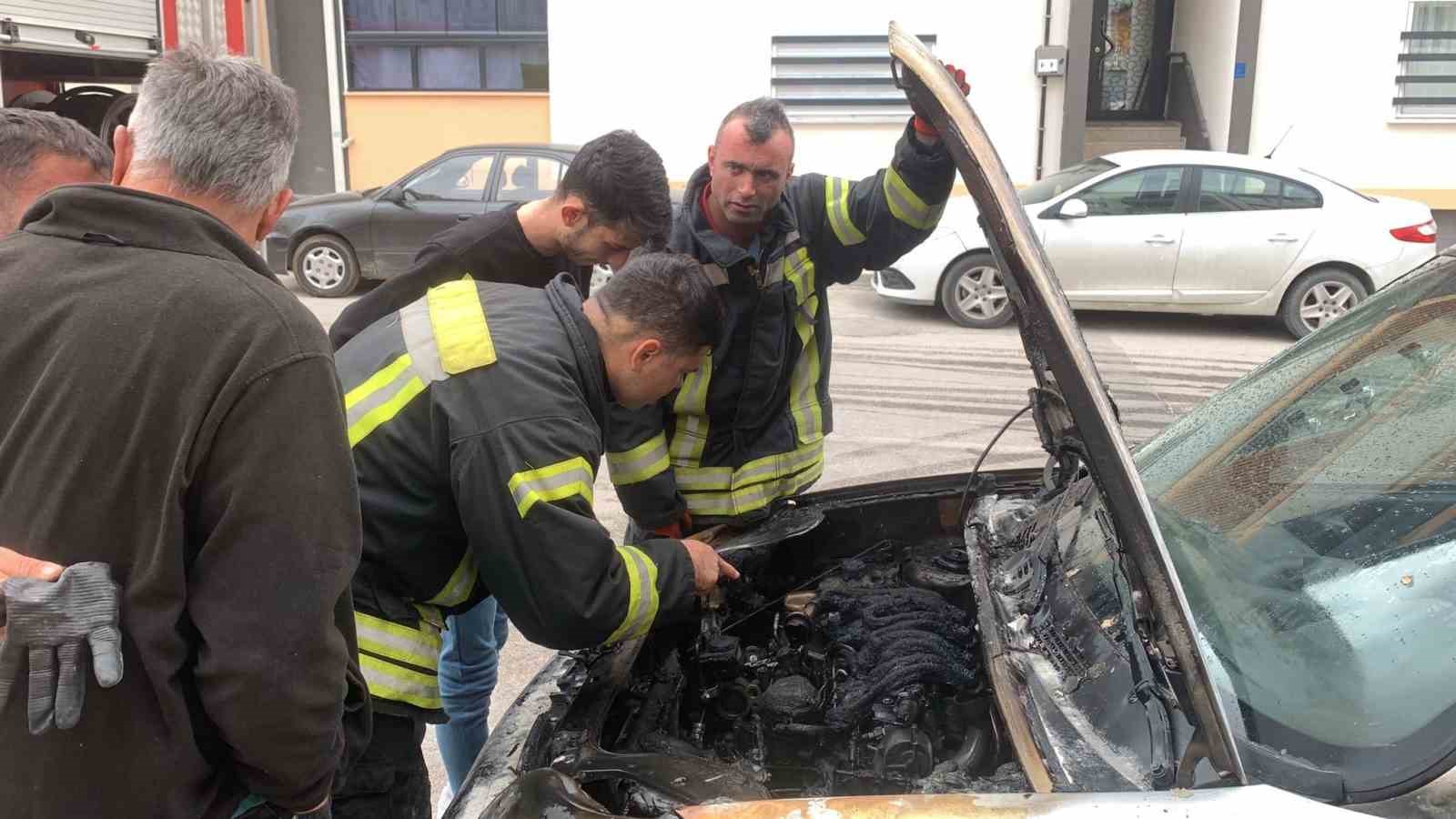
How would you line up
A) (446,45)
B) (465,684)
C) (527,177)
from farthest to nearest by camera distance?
(446,45) → (527,177) → (465,684)

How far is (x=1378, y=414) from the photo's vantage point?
6.42 feet

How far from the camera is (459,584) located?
2109 millimetres

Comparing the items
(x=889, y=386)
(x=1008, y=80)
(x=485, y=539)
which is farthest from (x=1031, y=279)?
(x=1008, y=80)

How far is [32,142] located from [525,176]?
7.86 meters

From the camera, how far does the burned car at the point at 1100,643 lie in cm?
151

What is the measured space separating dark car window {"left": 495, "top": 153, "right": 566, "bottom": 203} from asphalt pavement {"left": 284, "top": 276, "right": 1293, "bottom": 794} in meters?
1.87

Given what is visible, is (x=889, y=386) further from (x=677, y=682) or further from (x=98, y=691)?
(x=98, y=691)

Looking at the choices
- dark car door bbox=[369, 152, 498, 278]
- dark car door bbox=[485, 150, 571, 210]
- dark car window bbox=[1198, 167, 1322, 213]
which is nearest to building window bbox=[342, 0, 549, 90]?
dark car door bbox=[369, 152, 498, 278]

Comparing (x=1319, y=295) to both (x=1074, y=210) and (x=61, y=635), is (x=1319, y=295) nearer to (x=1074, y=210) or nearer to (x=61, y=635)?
(x=1074, y=210)

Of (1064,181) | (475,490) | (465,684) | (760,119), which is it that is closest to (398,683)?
(475,490)

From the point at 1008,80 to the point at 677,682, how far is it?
12099mm

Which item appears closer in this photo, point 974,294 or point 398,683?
point 398,683

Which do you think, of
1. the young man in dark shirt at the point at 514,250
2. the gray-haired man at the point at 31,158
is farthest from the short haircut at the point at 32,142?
the young man in dark shirt at the point at 514,250

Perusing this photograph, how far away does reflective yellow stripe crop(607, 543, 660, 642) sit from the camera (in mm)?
2045
